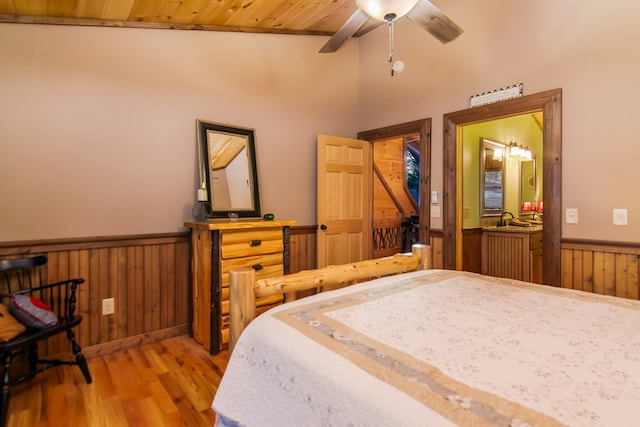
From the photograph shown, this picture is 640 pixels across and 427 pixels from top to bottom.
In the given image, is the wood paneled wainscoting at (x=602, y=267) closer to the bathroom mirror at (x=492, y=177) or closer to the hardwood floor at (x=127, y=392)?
the bathroom mirror at (x=492, y=177)

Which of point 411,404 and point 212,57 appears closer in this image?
point 411,404

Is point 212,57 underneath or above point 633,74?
above

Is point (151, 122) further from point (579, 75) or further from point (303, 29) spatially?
point (579, 75)

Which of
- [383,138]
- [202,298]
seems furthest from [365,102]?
[202,298]

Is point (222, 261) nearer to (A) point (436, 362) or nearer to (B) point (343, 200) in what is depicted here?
(B) point (343, 200)

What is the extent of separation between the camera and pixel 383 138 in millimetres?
3727

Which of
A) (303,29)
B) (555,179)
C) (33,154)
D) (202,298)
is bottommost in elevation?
(202,298)

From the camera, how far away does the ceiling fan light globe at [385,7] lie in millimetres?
1811

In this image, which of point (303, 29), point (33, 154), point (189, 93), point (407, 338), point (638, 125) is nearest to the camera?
point (407, 338)

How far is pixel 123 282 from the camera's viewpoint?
2.69 m

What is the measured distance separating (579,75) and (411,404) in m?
2.64

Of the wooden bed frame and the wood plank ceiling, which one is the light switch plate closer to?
the wooden bed frame

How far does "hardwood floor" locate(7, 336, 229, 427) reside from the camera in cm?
185

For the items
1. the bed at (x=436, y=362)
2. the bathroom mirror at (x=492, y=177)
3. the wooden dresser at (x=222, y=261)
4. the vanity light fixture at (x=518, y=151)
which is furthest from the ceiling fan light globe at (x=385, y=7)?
the vanity light fixture at (x=518, y=151)
